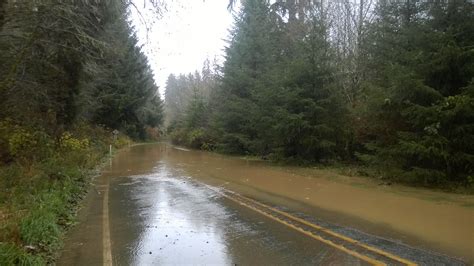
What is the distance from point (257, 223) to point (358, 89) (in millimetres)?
18078

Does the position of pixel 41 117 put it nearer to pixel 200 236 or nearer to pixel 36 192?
pixel 36 192

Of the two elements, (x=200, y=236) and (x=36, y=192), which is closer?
(x=200, y=236)

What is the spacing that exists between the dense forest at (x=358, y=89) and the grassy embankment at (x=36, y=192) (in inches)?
384

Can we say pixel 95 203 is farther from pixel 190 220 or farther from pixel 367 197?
pixel 367 197

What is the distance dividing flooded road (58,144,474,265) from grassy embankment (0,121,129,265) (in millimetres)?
456

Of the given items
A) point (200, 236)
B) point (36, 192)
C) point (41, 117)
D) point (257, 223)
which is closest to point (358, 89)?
point (41, 117)

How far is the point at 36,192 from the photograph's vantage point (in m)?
11.2

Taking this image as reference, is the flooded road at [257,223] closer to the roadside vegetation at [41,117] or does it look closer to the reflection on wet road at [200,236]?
the reflection on wet road at [200,236]

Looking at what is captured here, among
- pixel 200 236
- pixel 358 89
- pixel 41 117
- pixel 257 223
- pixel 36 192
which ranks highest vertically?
pixel 358 89

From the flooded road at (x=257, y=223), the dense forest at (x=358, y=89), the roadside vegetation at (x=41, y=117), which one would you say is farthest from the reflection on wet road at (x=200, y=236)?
the dense forest at (x=358, y=89)

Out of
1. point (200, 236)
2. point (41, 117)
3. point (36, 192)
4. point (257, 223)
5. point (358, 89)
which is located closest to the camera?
point (200, 236)

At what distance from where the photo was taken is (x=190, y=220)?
9.96m

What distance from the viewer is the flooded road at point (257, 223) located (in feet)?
23.7

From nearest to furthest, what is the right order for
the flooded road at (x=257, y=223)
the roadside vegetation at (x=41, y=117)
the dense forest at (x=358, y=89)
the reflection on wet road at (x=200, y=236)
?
the reflection on wet road at (x=200, y=236) → the flooded road at (x=257, y=223) → the roadside vegetation at (x=41, y=117) → the dense forest at (x=358, y=89)
